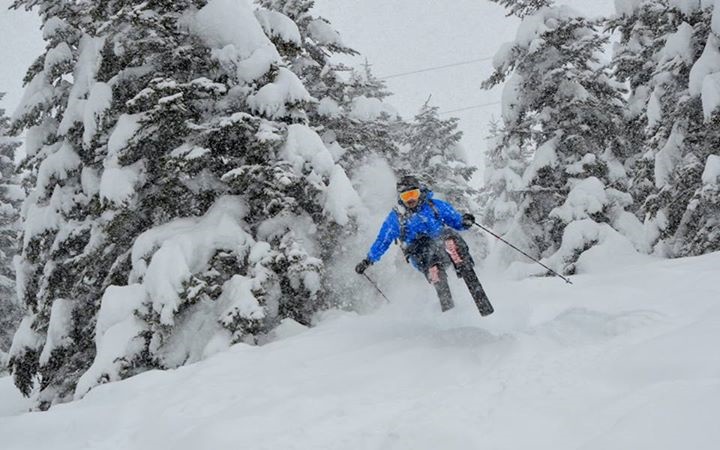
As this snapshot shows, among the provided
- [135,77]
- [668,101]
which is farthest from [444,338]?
[668,101]

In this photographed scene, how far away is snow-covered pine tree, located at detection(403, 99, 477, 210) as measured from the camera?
73.9 feet

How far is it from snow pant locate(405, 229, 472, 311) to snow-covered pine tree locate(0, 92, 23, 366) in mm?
22526

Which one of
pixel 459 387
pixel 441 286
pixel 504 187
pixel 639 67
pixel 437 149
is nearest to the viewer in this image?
pixel 459 387

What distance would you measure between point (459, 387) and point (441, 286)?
262cm

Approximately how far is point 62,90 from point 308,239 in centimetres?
705

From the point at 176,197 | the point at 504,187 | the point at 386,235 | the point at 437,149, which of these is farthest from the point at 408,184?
the point at 504,187

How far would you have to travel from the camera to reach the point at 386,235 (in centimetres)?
870

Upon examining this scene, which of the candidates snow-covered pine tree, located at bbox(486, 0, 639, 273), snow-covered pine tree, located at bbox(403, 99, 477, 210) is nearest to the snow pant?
snow-covered pine tree, located at bbox(486, 0, 639, 273)

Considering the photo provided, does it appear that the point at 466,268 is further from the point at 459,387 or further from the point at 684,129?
the point at 684,129

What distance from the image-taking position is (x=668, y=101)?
41.0 feet

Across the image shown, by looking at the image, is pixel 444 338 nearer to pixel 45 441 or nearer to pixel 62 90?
pixel 45 441

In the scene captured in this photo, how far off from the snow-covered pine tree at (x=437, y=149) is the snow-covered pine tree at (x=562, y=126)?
21.0 feet

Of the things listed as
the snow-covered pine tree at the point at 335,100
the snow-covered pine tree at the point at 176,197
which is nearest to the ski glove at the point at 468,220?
the snow-covered pine tree at the point at 176,197

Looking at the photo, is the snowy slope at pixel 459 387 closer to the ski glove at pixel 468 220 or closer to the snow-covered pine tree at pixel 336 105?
the ski glove at pixel 468 220
